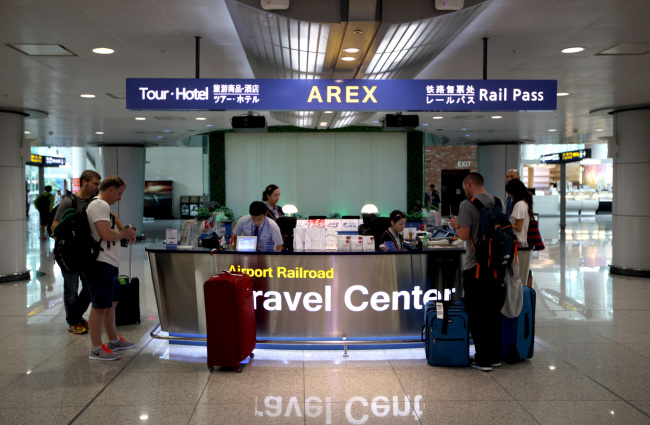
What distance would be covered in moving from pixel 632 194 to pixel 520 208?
4.95 m

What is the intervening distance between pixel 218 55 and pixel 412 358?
13.0 ft

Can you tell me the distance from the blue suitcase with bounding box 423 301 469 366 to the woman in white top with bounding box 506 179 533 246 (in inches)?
81.8

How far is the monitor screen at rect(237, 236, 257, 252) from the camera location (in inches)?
229

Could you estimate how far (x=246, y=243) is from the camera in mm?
5836

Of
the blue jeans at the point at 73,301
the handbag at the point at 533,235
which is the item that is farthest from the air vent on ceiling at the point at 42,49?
the handbag at the point at 533,235

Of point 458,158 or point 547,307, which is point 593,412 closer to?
point 547,307

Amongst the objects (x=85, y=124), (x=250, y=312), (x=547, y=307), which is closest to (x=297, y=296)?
(x=250, y=312)

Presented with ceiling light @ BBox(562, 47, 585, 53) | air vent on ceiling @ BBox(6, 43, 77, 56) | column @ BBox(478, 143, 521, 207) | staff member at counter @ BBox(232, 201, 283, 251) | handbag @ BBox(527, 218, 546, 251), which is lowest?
handbag @ BBox(527, 218, 546, 251)

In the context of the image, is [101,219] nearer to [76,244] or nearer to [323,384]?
[76,244]

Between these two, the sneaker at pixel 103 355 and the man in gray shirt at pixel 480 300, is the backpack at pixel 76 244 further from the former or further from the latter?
the man in gray shirt at pixel 480 300

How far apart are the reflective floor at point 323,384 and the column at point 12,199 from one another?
3607mm

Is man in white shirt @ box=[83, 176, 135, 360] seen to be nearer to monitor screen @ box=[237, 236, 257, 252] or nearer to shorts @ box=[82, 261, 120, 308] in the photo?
shorts @ box=[82, 261, 120, 308]

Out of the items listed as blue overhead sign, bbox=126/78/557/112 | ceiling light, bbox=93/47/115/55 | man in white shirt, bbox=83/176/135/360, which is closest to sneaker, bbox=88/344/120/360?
man in white shirt, bbox=83/176/135/360

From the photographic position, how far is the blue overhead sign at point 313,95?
18.8 ft
